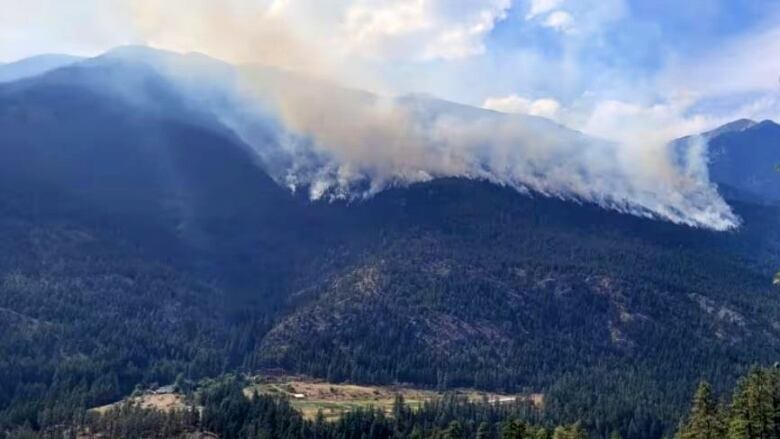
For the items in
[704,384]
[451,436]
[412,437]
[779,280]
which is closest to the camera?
[779,280]

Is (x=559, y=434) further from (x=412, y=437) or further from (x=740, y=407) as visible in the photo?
(x=412, y=437)

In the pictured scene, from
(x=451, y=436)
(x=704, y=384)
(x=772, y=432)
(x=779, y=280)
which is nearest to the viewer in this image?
(x=779, y=280)

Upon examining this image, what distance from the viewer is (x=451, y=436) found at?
151 meters

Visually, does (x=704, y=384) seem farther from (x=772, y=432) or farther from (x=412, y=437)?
(x=412, y=437)

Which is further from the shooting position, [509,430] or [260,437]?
[260,437]

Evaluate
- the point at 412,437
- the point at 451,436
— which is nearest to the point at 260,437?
the point at 412,437

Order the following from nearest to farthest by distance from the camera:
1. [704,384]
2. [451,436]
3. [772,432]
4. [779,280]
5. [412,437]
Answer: [779,280], [772,432], [704,384], [451,436], [412,437]

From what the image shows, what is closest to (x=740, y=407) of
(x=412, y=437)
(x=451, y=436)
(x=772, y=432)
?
(x=772, y=432)

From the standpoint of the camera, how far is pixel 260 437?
19950cm

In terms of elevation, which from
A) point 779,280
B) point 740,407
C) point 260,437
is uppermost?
point 779,280

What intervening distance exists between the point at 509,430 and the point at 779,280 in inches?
2751

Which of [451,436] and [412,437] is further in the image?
[412,437]

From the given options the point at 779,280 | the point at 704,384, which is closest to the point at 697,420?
the point at 704,384

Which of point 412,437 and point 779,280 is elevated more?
point 779,280
